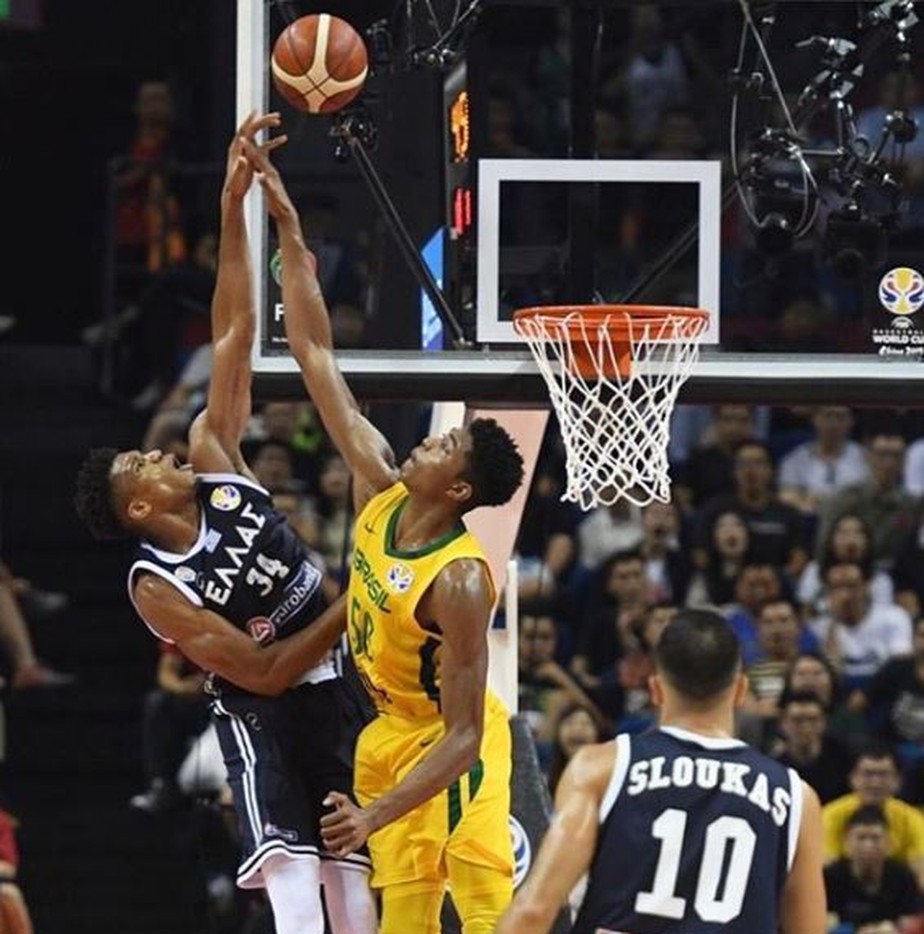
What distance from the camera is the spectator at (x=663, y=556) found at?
12703mm

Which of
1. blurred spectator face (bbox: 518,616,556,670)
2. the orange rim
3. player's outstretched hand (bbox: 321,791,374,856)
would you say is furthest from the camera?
blurred spectator face (bbox: 518,616,556,670)

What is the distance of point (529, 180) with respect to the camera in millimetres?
8047

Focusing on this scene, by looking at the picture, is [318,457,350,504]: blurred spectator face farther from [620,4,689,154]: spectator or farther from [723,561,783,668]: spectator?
[620,4,689,154]: spectator

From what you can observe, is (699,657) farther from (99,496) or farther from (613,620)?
(613,620)

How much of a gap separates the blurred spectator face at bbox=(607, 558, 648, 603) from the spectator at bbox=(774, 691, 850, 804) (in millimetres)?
1117

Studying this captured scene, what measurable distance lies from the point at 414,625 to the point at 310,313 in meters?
0.97

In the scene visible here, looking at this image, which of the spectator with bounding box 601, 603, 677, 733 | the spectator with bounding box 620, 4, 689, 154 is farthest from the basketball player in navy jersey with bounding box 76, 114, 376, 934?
the spectator with bounding box 620, 4, 689, 154

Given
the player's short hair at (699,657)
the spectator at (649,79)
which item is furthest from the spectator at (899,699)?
the player's short hair at (699,657)

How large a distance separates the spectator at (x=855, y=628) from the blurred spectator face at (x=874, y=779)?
1.14 metres

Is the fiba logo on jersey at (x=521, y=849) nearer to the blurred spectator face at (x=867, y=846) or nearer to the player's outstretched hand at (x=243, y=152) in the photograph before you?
the player's outstretched hand at (x=243, y=152)

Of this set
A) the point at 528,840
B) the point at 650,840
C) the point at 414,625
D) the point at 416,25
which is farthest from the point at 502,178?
the point at 650,840

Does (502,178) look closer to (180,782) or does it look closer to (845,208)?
(845,208)

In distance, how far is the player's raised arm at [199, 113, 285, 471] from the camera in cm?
756

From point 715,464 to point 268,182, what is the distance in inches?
241
